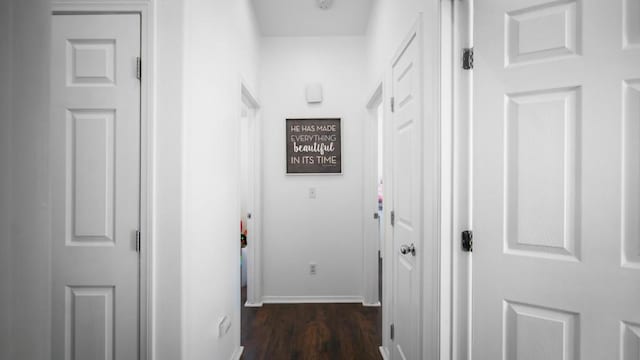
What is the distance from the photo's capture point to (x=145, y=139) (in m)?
1.30

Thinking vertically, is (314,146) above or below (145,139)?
above

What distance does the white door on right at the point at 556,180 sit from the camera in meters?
0.91

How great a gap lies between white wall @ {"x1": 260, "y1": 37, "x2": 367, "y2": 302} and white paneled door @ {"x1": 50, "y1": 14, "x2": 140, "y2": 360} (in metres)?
1.93

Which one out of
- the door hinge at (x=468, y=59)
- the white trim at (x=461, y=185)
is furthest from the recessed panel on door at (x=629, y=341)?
the door hinge at (x=468, y=59)

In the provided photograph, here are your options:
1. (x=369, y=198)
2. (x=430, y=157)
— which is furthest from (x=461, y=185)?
(x=369, y=198)

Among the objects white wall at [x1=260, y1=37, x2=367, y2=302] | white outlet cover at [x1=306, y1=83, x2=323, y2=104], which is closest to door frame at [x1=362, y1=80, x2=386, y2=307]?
white wall at [x1=260, y1=37, x2=367, y2=302]

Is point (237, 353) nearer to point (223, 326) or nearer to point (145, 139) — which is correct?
point (223, 326)

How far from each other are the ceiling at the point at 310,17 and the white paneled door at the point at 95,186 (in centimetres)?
177

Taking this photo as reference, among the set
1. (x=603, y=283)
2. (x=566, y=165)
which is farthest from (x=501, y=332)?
(x=566, y=165)

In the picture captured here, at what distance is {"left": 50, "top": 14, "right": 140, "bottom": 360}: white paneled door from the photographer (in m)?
1.30

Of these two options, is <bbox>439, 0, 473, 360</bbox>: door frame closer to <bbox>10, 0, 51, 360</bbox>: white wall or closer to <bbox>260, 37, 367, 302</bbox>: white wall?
<bbox>10, 0, 51, 360</bbox>: white wall

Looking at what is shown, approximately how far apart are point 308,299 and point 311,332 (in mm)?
672

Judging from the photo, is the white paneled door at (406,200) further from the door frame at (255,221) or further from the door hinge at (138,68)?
the door frame at (255,221)

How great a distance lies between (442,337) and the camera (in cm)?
124
